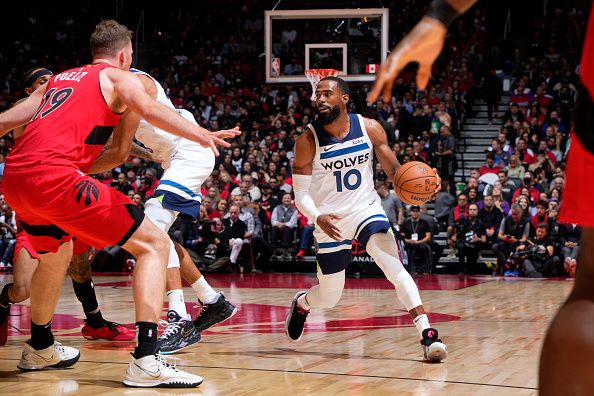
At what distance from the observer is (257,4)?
24016 mm

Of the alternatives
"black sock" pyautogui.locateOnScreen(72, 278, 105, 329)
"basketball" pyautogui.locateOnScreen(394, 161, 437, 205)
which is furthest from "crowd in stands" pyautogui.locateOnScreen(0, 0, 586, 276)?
"black sock" pyautogui.locateOnScreen(72, 278, 105, 329)

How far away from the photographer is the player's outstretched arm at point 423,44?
2016mm

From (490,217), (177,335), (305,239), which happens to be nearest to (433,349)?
(177,335)

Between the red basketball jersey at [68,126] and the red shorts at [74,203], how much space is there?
70 mm

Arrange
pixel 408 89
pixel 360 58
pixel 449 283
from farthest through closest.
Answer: pixel 408 89
pixel 360 58
pixel 449 283

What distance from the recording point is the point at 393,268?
19.1 feet

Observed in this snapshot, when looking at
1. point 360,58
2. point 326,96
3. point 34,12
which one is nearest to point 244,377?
point 326,96

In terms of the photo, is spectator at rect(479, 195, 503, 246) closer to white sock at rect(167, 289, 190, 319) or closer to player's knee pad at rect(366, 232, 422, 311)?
player's knee pad at rect(366, 232, 422, 311)

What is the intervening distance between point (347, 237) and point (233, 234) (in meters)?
8.81

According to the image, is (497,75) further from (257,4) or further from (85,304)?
(85,304)

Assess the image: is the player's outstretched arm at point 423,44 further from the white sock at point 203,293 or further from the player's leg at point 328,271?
the white sock at point 203,293

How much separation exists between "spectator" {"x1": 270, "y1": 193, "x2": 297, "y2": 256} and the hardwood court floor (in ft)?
16.1

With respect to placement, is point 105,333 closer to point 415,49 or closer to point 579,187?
point 415,49

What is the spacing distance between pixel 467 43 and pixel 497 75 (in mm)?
1643
